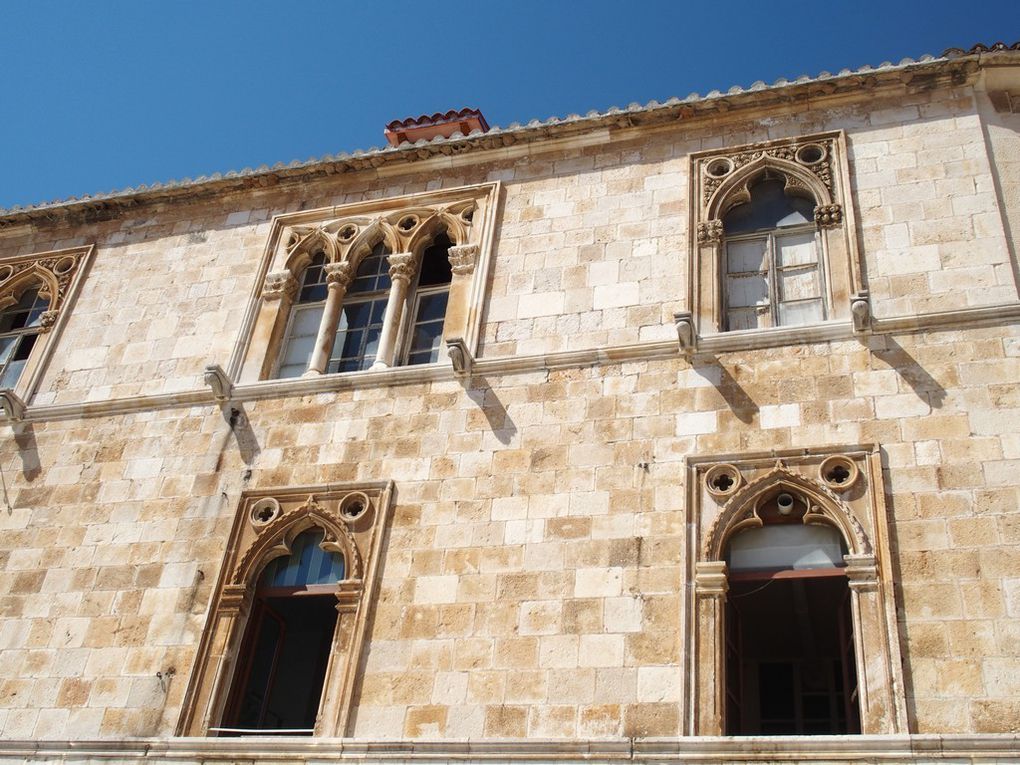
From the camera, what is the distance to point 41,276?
1331 centimetres

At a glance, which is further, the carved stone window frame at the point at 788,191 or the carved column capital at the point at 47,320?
the carved column capital at the point at 47,320

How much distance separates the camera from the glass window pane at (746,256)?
10742mm

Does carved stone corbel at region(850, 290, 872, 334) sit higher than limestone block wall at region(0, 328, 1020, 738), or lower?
higher

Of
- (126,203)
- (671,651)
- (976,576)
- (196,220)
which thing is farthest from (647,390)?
(126,203)

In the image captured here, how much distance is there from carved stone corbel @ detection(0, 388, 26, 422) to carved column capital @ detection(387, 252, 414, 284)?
3801mm

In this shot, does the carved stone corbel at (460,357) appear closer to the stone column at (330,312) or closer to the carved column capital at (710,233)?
the stone column at (330,312)

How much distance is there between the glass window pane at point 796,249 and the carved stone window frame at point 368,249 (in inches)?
105

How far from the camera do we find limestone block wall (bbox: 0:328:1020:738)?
8.21 metres

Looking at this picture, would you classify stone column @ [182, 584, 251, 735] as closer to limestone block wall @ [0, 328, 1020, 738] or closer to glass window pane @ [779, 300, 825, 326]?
limestone block wall @ [0, 328, 1020, 738]

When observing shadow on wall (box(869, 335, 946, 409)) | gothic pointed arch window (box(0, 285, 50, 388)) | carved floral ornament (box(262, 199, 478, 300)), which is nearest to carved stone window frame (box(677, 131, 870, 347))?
shadow on wall (box(869, 335, 946, 409))

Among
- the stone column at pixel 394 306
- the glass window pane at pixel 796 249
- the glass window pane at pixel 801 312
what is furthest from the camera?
the stone column at pixel 394 306

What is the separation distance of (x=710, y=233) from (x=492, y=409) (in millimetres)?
2564

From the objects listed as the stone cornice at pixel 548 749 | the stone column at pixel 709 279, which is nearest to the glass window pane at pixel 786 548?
the stone cornice at pixel 548 749

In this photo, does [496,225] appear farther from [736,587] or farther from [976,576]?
[976,576]
